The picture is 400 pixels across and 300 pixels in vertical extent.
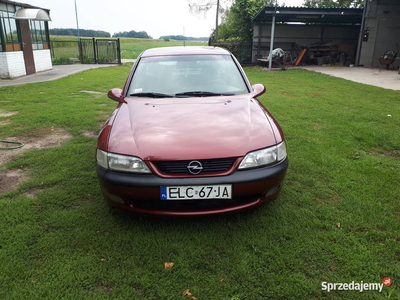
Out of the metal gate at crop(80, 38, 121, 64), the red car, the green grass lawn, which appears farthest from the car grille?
the metal gate at crop(80, 38, 121, 64)

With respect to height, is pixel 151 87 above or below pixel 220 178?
above

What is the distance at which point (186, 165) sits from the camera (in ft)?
7.54

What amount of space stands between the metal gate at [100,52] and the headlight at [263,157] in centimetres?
2073

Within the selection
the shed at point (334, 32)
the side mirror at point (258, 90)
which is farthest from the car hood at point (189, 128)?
the shed at point (334, 32)

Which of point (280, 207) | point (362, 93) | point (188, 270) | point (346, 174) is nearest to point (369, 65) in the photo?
point (362, 93)

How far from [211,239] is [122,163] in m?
0.91

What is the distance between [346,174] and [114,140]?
103 inches

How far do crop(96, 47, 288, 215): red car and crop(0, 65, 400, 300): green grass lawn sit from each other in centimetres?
28

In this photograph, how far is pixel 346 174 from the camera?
3.56 m

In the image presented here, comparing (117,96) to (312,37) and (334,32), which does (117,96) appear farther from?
(334,32)

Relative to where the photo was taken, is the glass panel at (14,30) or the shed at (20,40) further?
the glass panel at (14,30)

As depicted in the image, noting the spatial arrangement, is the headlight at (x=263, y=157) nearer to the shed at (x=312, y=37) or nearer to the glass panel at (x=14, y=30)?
the glass panel at (x=14, y=30)

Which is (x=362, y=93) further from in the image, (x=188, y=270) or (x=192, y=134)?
(x=188, y=270)

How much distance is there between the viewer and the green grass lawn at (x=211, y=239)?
1968 mm
